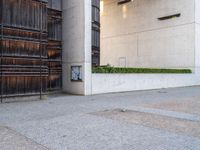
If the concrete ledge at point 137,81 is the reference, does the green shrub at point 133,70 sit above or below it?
above

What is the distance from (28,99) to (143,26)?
62.9 feet

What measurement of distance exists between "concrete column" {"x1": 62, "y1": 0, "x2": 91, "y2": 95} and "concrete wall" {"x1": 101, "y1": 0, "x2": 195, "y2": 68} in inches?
504

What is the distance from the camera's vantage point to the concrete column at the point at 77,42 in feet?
55.9

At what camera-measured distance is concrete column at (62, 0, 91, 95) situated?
17031mm

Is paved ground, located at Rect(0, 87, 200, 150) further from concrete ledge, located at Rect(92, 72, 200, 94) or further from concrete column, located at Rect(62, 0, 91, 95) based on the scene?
concrete ledge, located at Rect(92, 72, 200, 94)

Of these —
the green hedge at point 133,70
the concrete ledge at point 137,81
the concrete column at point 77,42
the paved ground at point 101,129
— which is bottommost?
the paved ground at point 101,129

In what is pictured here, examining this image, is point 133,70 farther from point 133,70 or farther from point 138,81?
point 138,81

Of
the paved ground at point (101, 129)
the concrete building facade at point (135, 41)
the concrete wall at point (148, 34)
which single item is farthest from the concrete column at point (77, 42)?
the concrete wall at point (148, 34)

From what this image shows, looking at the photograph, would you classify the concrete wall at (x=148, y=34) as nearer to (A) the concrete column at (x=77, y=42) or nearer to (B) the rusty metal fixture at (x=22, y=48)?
(A) the concrete column at (x=77, y=42)

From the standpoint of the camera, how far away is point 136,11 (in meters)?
30.9

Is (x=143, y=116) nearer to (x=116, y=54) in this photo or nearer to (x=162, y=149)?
(x=162, y=149)

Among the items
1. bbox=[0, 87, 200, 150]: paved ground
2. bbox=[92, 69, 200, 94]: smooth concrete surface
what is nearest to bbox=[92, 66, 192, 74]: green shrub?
bbox=[92, 69, 200, 94]: smooth concrete surface

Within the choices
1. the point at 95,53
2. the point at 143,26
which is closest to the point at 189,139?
the point at 95,53

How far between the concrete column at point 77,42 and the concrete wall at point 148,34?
12.8 metres
